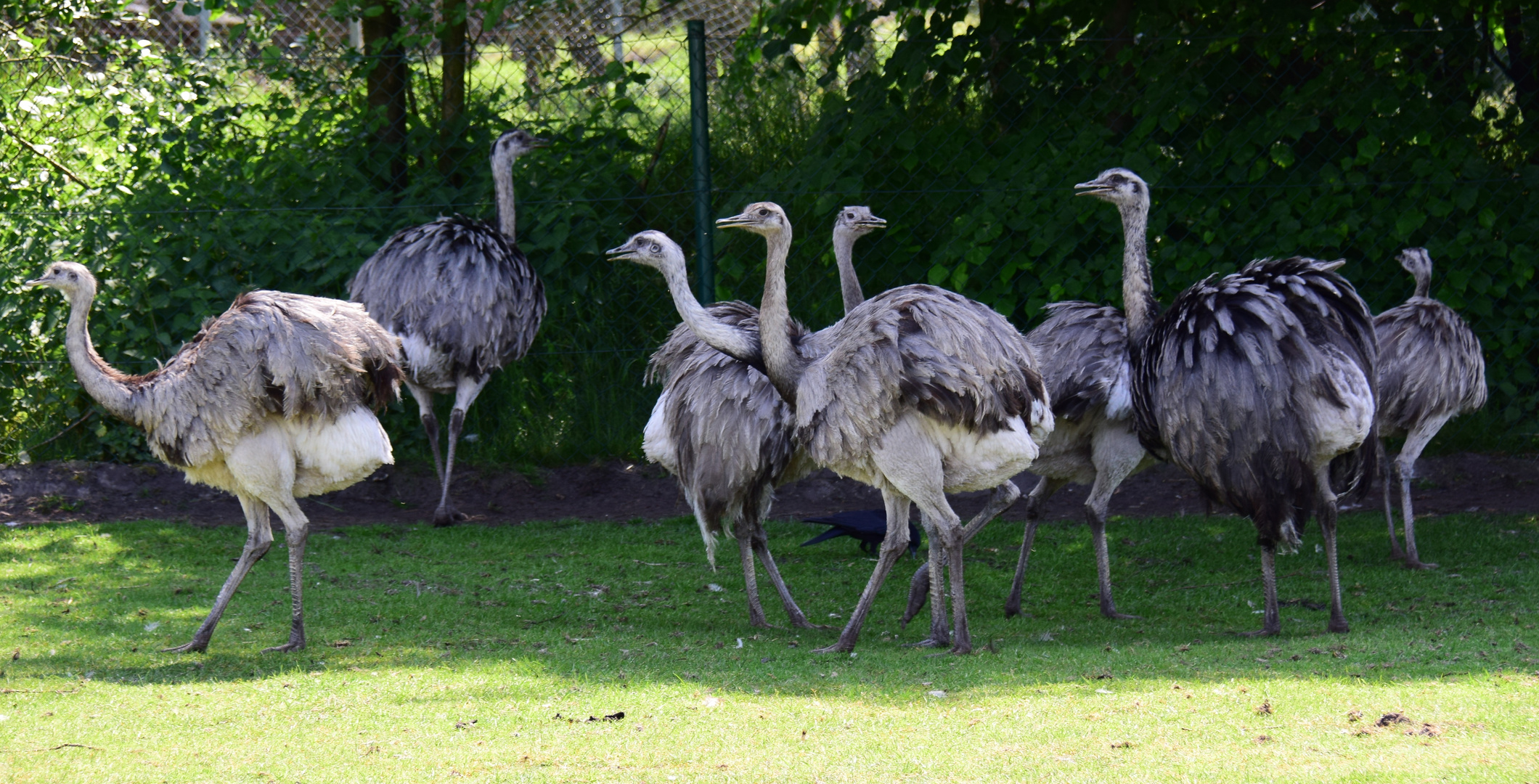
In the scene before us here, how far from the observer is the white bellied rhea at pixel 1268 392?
18.5 feet

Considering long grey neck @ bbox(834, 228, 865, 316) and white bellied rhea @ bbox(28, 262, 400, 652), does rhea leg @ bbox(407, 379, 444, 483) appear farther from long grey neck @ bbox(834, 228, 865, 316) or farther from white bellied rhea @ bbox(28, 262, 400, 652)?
long grey neck @ bbox(834, 228, 865, 316)

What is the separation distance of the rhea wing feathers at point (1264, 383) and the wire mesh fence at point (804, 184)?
2842 mm

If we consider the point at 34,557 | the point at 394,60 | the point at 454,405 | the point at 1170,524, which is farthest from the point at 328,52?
the point at 1170,524

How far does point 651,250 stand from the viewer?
6.07m

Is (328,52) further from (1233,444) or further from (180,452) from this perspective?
(1233,444)

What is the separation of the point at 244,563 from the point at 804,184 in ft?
14.5

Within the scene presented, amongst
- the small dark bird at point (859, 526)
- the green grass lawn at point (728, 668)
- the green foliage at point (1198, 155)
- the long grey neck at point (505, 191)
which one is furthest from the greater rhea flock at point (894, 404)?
the long grey neck at point (505, 191)

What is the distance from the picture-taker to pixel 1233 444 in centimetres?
569

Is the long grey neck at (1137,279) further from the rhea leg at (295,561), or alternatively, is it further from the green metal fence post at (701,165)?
the rhea leg at (295,561)

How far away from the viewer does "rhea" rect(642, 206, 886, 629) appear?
5.93 meters

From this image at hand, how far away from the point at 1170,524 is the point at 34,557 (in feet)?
19.3

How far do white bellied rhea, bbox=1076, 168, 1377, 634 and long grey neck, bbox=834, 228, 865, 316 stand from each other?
1.36m

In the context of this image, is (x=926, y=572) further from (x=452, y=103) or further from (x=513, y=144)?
(x=452, y=103)

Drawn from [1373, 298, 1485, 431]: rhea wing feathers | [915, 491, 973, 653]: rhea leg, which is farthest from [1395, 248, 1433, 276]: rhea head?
[915, 491, 973, 653]: rhea leg
